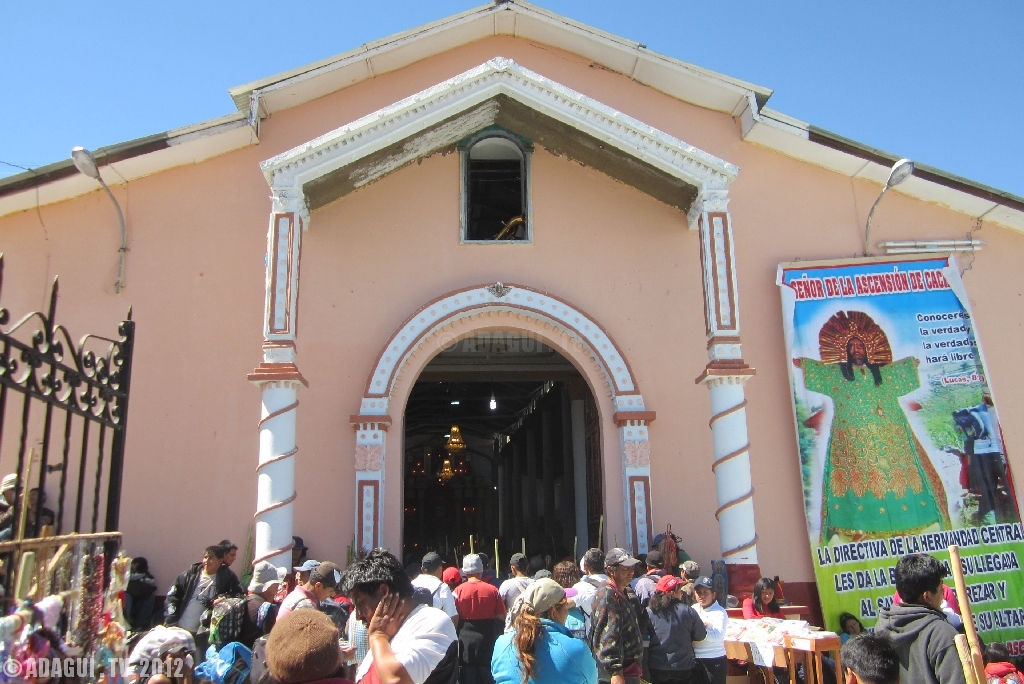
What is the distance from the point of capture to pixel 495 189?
1184 cm

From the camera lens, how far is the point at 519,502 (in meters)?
19.6

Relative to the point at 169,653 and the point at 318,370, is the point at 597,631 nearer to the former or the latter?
the point at 169,653

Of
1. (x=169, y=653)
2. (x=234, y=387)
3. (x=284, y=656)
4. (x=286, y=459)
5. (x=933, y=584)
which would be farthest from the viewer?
(x=234, y=387)

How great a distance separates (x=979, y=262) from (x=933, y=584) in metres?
7.79

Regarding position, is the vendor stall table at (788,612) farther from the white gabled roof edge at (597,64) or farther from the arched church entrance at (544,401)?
the white gabled roof edge at (597,64)

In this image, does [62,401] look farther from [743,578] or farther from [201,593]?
[743,578]

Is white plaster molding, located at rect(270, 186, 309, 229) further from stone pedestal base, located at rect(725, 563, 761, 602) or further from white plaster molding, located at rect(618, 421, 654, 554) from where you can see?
stone pedestal base, located at rect(725, 563, 761, 602)

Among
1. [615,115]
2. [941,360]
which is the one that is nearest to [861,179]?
[941,360]

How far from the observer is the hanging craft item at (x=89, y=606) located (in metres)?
4.01

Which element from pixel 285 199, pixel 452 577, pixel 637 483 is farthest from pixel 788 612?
pixel 285 199

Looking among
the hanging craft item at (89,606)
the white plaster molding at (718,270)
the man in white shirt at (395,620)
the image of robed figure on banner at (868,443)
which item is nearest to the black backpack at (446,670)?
the man in white shirt at (395,620)

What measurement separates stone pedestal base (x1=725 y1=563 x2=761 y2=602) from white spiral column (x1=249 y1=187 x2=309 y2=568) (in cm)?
423

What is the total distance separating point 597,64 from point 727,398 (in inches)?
187

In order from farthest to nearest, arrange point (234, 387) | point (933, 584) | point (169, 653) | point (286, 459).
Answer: point (234, 387), point (286, 459), point (169, 653), point (933, 584)
